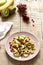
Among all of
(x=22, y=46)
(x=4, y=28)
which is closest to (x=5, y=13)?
(x=4, y=28)

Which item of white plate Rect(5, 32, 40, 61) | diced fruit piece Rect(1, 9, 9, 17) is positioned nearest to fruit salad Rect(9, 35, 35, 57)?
white plate Rect(5, 32, 40, 61)

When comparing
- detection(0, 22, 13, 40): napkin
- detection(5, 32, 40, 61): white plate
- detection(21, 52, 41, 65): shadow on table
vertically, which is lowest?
detection(21, 52, 41, 65): shadow on table

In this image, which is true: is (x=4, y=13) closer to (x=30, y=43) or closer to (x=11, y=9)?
(x=11, y=9)

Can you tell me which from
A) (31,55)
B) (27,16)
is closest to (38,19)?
(27,16)

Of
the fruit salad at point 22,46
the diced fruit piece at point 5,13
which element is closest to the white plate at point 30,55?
the fruit salad at point 22,46

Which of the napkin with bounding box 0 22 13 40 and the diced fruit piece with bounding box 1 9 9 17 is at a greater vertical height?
the diced fruit piece with bounding box 1 9 9 17

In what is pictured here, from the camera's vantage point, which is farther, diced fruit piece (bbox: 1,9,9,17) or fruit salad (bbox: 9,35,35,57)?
diced fruit piece (bbox: 1,9,9,17)

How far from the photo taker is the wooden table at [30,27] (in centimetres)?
105

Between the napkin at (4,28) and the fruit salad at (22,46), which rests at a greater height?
the napkin at (4,28)

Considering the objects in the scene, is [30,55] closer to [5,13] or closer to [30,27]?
[30,27]

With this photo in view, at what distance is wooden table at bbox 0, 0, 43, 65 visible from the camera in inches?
41.3

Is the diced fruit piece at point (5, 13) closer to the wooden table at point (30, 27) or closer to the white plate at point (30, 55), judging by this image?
the wooden table at point (30, 27)

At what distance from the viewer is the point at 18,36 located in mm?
1131

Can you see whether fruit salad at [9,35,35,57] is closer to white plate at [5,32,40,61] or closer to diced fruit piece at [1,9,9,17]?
white plate at [5,32,40,61]
